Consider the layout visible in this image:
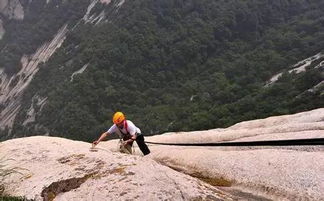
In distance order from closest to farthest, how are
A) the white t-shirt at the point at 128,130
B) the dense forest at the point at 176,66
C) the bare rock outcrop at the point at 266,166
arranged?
1. the bare rock outcrop at the point at 266,166
2. the white t-shirt at the point at 128,130
3. the dense forest at the point at 176,66

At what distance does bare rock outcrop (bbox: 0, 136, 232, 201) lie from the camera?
888 centimetres

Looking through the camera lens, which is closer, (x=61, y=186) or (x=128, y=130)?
(x=61, y=186)

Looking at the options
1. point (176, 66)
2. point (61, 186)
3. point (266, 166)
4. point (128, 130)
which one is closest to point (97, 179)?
point (61, 186)

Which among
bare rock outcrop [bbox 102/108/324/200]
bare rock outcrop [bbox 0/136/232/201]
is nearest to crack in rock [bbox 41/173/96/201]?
bare rock outcrop [bbox 0/136/232/201]

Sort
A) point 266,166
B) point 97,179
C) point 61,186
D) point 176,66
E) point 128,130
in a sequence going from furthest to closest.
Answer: point 176,66
point 128,130
point 266,166
point 61,186
point 97,179

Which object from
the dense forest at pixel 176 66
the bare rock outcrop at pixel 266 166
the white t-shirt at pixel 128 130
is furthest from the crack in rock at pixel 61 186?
the dense forest at pixel 176 66

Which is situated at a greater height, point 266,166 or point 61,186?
point 61,186

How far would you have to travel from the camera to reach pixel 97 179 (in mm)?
9719

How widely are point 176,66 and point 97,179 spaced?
159m

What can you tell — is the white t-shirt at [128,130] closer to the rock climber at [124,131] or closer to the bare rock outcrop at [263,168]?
the rock climber at [124,131]

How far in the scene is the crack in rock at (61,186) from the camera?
32.1 ft

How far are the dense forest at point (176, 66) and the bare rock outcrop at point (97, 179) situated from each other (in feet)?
283

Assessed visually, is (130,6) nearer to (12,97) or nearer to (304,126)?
(12,97)

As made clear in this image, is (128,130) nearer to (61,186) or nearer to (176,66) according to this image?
(61,186)
